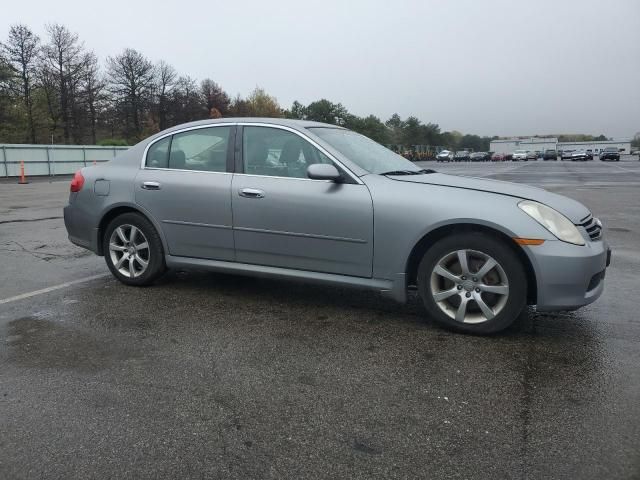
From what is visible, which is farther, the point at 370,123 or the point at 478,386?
the point at 370,123

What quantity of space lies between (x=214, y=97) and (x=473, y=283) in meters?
85.8

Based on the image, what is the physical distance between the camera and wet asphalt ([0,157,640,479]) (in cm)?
227

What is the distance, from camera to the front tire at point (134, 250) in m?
4.89

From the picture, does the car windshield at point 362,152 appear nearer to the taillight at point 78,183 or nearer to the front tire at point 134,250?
the front tire at point 134,250

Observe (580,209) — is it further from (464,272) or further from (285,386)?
(285,386)

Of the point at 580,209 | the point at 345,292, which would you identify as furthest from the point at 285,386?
the point at 580,209

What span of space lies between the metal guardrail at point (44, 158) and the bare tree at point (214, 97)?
168 ft

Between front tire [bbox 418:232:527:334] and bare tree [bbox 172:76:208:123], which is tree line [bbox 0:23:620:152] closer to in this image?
bare tree [bbox 172:76:208:123]

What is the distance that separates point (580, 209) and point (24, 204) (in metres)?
13.2

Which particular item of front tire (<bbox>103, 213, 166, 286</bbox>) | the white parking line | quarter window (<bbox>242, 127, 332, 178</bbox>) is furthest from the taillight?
quarter window (<bbox>242, 127, 332, 178</bbox>)

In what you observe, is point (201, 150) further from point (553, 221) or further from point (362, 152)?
point (553, 221)

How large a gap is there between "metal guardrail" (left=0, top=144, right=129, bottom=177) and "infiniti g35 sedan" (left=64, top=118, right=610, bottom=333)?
2278cm

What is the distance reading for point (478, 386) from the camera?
2963 mm

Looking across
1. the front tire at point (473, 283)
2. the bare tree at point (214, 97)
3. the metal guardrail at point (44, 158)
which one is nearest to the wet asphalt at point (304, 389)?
the front tire at point (473, 283)
